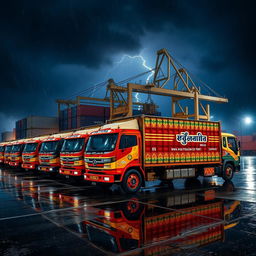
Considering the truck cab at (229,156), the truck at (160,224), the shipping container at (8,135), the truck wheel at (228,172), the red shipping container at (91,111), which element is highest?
the red shipping container at (91,111)

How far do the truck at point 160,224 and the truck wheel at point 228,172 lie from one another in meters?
6.38

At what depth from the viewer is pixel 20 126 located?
6175 centimetres

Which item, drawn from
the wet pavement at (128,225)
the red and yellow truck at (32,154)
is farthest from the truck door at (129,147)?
the red and yellow truck at (32,154)

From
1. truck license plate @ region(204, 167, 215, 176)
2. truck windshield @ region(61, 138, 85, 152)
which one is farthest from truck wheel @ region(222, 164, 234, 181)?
truck windshield @ region(61, 138, 85, 152)

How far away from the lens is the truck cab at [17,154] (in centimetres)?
2305

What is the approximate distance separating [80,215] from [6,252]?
2.82 m

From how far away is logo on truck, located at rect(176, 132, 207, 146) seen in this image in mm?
13556

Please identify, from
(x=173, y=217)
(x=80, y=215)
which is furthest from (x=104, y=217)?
(x=173, y=217)

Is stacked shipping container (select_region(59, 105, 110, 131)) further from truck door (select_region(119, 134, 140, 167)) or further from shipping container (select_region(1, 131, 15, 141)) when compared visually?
truck door (select_region(119, 134, 140, 167))

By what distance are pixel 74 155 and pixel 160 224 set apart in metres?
8.21

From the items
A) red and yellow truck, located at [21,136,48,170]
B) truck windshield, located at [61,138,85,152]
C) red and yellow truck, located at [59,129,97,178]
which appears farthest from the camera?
red and yellow truck, located at [21,136,48,170]

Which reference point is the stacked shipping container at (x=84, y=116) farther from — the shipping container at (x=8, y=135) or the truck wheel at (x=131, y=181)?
the truck wheel at (x=131, y=181)

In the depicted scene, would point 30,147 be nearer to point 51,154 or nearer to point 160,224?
point 51,154

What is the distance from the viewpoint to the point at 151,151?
12.3 meters
